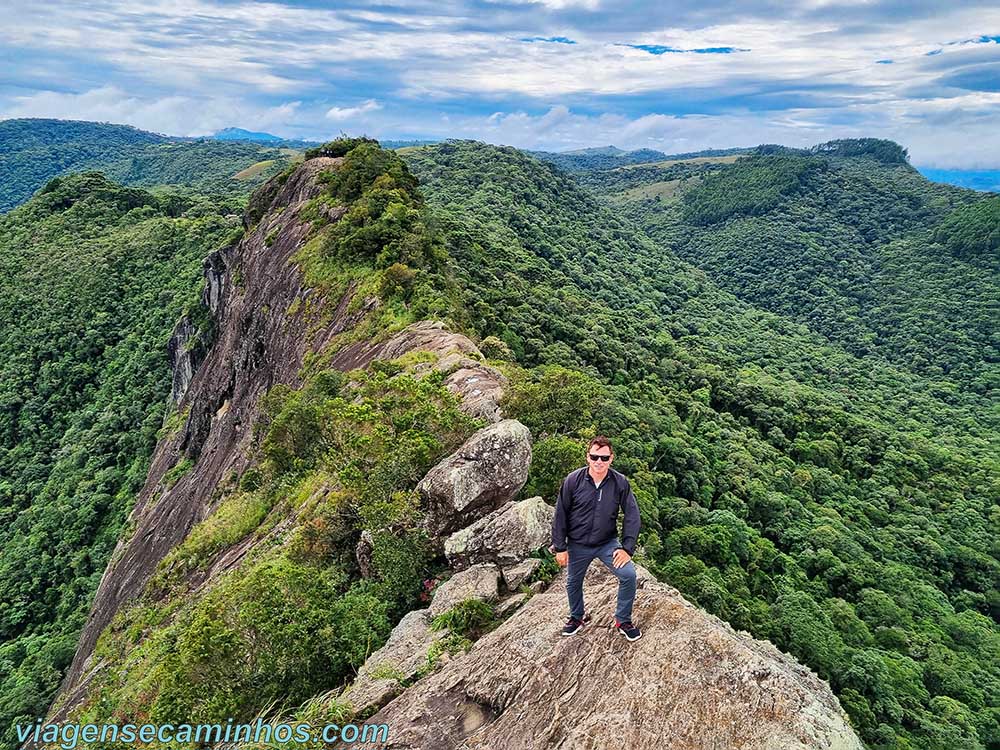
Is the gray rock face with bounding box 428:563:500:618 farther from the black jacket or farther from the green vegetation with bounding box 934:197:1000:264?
the green vegetation with bounding box 934:197:1000:264

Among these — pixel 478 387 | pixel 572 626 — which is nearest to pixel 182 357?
pixel 478 387

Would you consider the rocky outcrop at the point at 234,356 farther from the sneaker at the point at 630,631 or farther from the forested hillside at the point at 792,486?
the sneaker at the point at 630,631

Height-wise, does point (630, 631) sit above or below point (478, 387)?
above

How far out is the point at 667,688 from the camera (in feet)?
27.4

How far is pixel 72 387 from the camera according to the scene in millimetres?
68000

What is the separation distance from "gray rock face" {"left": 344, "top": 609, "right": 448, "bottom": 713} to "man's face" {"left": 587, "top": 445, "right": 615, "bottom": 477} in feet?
16.4

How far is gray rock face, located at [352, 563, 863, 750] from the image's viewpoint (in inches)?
304

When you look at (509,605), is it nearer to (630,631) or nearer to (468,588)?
(468,588)

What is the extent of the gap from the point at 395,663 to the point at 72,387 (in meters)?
→ 76.0

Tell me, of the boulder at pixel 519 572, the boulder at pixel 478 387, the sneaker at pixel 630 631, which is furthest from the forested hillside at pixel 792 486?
the sneaker at pixel 630 631

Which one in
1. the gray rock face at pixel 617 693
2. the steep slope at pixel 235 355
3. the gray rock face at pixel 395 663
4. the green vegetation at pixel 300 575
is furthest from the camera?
the steep slope at pixel 235 355

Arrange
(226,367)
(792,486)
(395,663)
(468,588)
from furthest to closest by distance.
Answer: (792,486) < (226,367) < (468,588) < (395,663)

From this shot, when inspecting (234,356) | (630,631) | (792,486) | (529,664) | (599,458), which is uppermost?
(599,458)

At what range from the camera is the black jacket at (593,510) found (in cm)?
917
